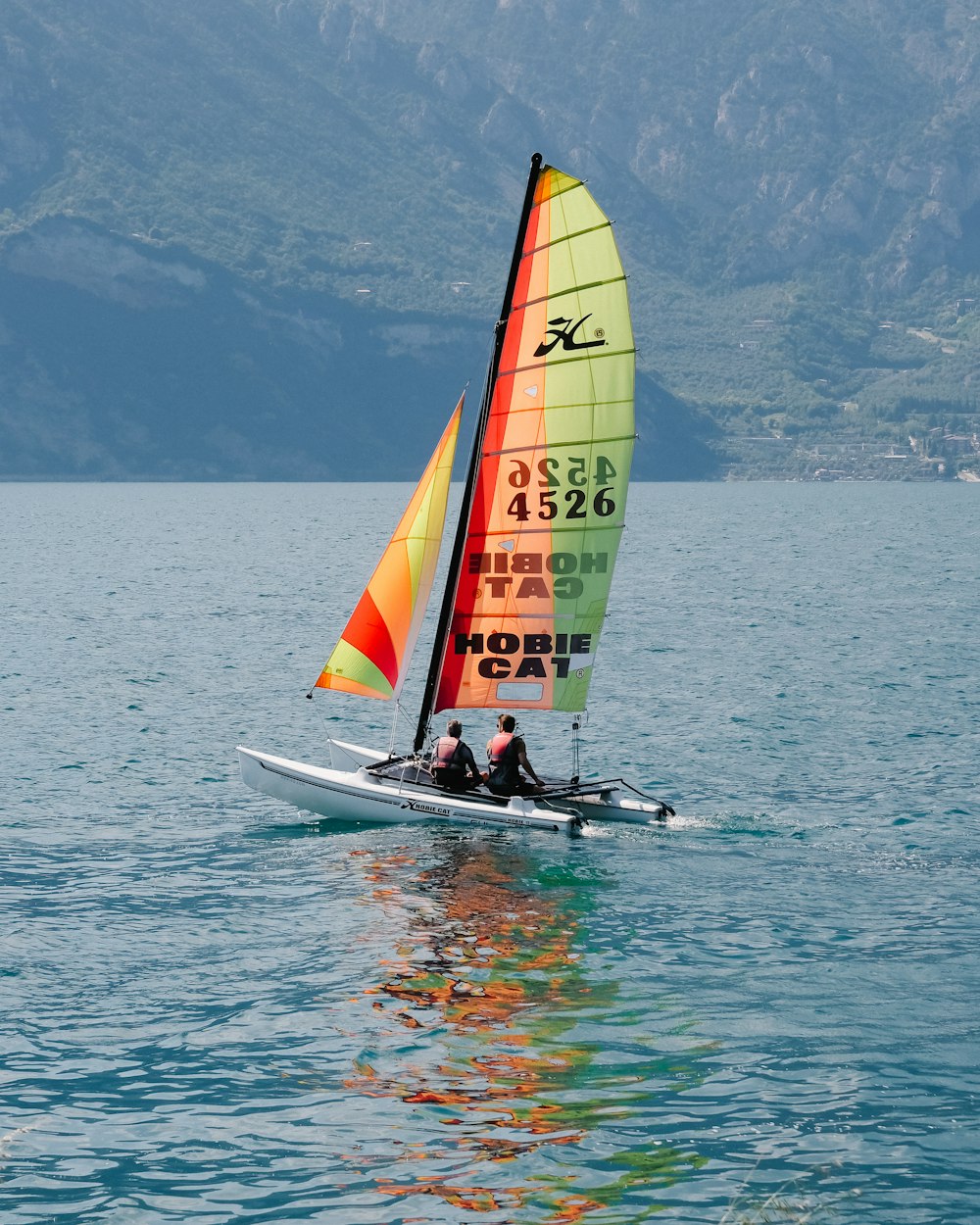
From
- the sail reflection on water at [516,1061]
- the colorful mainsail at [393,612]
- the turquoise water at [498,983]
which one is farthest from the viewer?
the colorful mainsail at [393,612]

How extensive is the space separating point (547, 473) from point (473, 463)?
1260mm

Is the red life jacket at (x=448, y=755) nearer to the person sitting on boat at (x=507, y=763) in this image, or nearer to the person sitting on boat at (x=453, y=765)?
the person sitting on boat at (x=453, y=765)

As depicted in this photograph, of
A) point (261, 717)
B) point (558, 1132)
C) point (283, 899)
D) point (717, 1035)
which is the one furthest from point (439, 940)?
point (261, 717)

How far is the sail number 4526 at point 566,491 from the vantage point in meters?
27.9

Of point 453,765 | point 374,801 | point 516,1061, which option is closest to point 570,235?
point 453,765

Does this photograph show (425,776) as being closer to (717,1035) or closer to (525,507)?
(525,507)

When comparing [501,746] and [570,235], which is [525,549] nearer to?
[501,746]

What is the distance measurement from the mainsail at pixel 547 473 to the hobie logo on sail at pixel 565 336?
2cm

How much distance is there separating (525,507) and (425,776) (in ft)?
16.3

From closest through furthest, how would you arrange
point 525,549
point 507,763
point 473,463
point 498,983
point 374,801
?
point 498,983 → point 473,463 → point 507,763 → point 525,549 → point 374,801

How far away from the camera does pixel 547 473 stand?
27969 mm

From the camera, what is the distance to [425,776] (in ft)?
96.7

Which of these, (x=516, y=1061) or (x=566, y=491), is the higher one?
(x=566, y=491)

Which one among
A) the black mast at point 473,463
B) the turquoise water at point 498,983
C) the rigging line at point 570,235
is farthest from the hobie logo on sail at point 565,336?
the turquoise water at point 498,983
